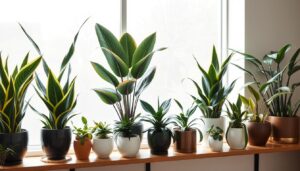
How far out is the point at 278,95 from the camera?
2025 mm

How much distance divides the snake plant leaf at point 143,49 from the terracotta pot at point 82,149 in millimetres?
520

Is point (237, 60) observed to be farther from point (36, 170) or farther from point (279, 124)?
point (36, 170)

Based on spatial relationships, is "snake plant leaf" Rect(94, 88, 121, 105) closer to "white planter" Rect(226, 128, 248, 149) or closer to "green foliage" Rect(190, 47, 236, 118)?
"green foliage" Rect(190, 47, 236, 118)

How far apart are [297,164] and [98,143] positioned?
1543 millimetres

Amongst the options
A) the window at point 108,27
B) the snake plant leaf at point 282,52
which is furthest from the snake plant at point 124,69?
the snake plant leaf at point 282,52

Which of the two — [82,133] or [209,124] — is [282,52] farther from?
[82,133]

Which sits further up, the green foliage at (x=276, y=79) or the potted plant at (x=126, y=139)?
the green foliage at (x=276, y=79)

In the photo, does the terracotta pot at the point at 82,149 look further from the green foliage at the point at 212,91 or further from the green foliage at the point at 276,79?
the green foliage at the point at 276,79

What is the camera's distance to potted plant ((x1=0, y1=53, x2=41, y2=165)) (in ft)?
5.23

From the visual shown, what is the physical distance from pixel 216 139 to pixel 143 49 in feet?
2.26

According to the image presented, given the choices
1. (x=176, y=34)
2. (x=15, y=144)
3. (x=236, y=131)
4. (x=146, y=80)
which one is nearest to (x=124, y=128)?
(x=146, y=80)

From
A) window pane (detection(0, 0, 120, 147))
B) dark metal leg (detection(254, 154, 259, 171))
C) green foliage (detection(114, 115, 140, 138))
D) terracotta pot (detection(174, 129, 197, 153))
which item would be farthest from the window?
dark metal leg (detection(254, 154, 259, 171))

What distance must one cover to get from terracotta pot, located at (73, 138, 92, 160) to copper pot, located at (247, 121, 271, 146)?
1014 millimetres

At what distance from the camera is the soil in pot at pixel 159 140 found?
1867 mm
